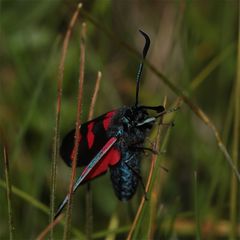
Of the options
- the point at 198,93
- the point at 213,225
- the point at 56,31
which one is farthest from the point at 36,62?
the point at 213,225

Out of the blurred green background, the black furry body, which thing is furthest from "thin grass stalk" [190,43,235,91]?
the black furry body

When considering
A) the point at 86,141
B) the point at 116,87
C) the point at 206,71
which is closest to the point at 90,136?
the point at 86,141

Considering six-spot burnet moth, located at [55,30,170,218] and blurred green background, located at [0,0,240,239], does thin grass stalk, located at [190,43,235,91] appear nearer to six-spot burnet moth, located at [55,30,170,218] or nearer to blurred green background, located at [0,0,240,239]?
blurred green background, located at [0,0,240,239]

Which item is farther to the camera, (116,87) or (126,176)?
(116,87)

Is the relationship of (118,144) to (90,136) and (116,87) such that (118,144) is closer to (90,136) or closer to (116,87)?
(90,136)

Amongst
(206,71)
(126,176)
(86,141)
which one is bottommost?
(126,176)

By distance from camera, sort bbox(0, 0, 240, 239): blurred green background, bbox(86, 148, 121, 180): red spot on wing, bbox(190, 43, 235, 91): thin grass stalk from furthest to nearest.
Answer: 1. bbox(0, 0, 240, 239): blurred green background
2. bbox(190, 43, 235, 91): thin grass stalk
3. bbox(86, 148, 121, 180): red spot on wing
